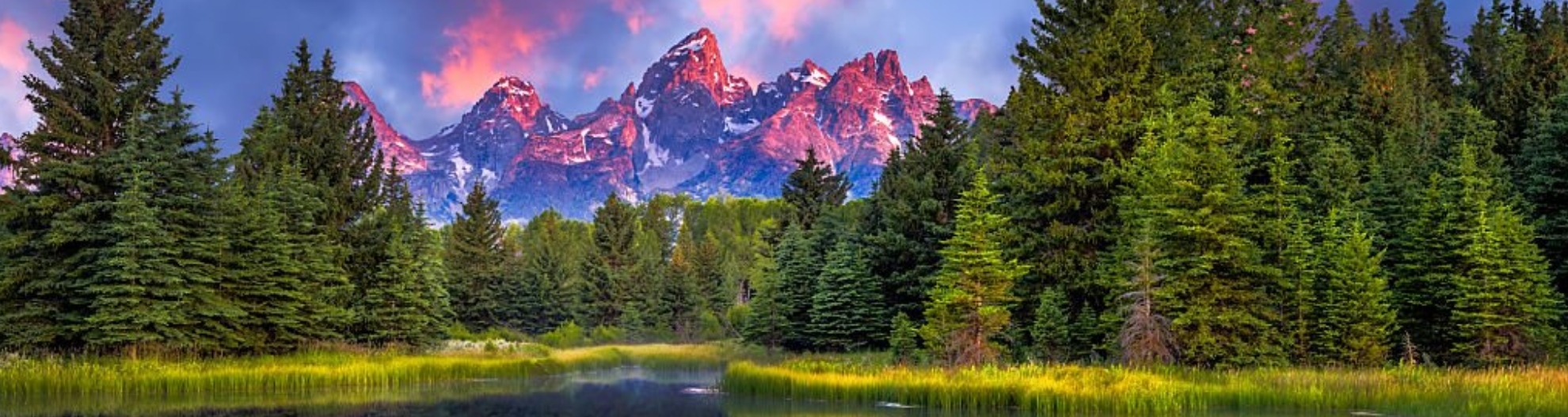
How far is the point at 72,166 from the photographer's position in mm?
35438

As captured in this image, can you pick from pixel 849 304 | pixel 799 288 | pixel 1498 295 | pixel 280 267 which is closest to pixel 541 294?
pixel 799 288

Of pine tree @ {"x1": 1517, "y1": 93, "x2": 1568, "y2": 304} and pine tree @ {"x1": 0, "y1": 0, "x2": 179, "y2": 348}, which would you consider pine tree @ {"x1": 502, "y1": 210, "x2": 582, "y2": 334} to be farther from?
pine tree @ {"x1": 1517, "y1": 93, "x2": 1568, "y2": 304}

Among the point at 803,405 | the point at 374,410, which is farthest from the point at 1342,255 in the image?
the point at 374,410

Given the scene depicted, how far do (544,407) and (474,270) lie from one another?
52.9m

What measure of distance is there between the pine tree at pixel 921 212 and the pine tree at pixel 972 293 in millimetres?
11949

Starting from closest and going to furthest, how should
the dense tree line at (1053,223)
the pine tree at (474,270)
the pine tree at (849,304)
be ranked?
1. the dense tree line at (1053,223)
2. the pine tree at (849,304)
3. the pine tree at (474,270)

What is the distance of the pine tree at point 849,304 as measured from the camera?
50.2 meters

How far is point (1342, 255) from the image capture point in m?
32.1

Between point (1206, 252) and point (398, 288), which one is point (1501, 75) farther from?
point (398, 288)

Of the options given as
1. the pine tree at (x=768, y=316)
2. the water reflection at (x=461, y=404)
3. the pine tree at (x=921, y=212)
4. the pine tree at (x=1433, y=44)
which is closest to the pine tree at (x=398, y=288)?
the water reflection at (x=461, y=404)

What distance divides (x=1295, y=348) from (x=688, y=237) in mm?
92537

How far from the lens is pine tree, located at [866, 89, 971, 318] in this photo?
48250mm

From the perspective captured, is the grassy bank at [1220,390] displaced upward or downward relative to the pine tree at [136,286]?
downward

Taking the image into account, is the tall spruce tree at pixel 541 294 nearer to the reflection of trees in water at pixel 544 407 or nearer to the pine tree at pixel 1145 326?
the reflection of trees in water at pixel 544 407
